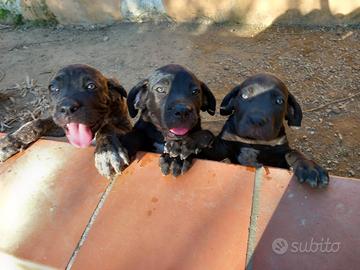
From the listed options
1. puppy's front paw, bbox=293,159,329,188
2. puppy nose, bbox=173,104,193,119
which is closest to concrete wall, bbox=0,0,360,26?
puppy nose, bbox=173,104,193,119

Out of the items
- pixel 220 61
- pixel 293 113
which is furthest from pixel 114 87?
pixel 220 61

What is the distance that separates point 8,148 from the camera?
3166 millimetres

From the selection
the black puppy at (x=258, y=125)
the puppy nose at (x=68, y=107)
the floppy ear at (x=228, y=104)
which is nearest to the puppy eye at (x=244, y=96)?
the black puppy at (x=258, y=125)

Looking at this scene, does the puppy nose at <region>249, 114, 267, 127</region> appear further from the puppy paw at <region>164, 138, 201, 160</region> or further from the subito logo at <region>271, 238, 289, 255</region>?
the subito logo at <region>271, 238, 289, 255</region>

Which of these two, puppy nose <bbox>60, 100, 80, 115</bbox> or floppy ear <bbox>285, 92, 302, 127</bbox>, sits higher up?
puppy nose <bbox>60, 100, 80, 115</bbox>

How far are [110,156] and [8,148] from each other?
845 mm

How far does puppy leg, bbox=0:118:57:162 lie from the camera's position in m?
3.16

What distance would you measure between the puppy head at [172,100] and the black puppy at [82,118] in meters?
0.27

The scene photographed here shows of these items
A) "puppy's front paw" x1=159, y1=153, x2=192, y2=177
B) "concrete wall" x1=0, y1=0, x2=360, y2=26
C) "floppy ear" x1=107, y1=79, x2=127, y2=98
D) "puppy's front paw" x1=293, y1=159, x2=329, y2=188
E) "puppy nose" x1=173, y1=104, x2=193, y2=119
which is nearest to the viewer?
"puppy's front paw" x1=293, y1=159, x2=329, y2=188

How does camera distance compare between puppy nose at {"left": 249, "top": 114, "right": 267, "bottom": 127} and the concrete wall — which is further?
the concrete wall

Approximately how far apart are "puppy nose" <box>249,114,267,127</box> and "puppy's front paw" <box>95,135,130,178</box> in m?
1.00

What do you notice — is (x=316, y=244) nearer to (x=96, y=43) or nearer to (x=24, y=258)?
(x=24, y=258)

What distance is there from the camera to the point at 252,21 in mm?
7250

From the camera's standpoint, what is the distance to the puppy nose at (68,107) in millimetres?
3312
